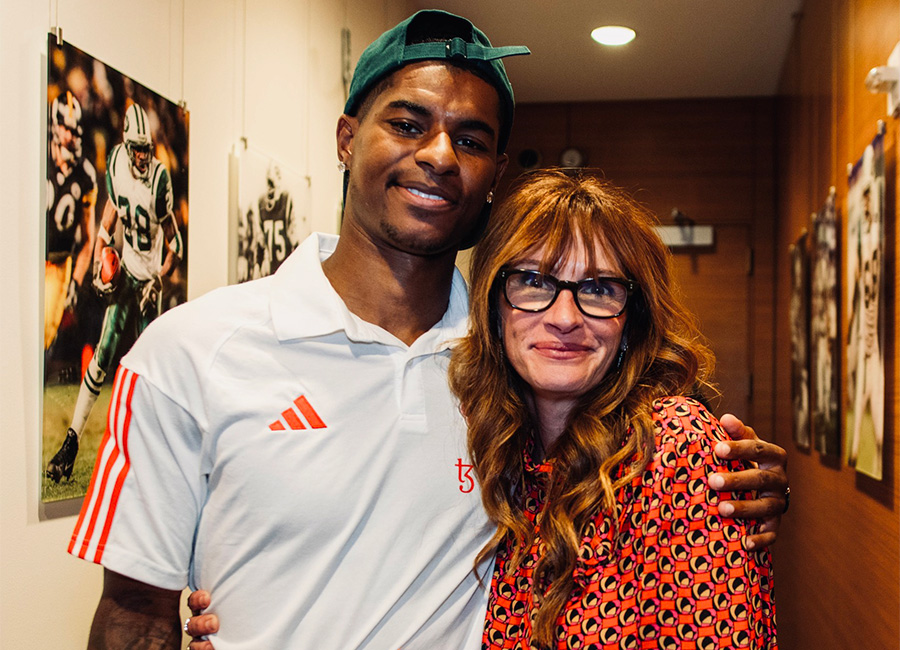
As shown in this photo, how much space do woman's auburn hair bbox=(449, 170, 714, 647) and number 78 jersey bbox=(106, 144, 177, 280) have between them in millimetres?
766

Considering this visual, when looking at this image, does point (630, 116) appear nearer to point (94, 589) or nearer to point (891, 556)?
point (891, 556)

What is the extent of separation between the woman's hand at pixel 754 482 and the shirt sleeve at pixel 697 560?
15 mm

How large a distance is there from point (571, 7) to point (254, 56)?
2.07 meters

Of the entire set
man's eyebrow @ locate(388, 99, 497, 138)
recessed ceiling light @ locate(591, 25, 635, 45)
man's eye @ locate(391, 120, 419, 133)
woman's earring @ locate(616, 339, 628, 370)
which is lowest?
woman's earring @ locate(616, 339, 628, 370)

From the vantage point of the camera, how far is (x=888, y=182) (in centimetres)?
213

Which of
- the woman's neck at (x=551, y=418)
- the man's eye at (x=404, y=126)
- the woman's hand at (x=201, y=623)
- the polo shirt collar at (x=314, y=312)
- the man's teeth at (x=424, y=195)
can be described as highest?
the man's eye at (x=404, y=126)

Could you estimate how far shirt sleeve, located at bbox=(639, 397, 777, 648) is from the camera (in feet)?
3.85

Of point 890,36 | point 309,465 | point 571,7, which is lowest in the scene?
point 309,465

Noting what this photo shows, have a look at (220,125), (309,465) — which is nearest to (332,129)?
(220,125)

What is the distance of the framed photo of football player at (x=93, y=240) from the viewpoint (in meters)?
1.59

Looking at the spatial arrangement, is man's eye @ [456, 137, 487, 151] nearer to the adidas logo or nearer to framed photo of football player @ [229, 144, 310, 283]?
the adidas logo

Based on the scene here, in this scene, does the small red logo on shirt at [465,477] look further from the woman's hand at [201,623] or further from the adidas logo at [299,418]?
the woman's hand at [201,623]

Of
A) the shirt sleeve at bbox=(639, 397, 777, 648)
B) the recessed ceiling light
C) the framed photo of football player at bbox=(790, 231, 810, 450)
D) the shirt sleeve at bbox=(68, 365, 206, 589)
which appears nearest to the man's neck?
the shirt sleeve at bbox=(68, 365, 206, 589)

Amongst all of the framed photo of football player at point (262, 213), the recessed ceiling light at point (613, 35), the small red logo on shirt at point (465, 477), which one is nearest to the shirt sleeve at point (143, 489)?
the small red logo on shirt at point (465, 477)
